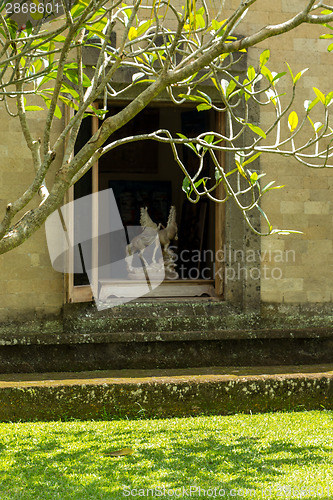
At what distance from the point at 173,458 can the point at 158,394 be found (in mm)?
1250

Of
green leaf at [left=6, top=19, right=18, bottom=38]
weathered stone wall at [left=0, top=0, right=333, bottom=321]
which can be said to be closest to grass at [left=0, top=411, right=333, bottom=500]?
weathered stone wall at [left=0, top=0, right=333, bottom=321]

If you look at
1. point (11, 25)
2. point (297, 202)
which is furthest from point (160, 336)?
point (11, 25)

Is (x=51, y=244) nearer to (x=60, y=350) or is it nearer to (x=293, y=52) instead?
(x=60, y=350)

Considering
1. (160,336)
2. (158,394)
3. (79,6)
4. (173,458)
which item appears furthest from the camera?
(160,336)

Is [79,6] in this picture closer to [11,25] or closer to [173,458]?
[11,25]

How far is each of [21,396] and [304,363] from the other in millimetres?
2855

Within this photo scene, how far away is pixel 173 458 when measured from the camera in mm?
4074

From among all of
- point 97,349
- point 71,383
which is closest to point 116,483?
point 71,383

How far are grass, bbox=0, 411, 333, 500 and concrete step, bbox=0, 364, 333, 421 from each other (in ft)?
0.45

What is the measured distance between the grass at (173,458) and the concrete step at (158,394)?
0.45ft

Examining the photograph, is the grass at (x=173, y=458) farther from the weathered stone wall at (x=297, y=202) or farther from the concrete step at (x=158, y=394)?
the weathered stone wall at (x=297, y=202)

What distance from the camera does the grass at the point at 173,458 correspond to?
3.53 metres

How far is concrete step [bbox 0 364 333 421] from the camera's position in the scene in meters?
5.20

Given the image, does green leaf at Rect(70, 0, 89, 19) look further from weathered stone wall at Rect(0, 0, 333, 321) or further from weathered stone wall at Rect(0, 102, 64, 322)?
weathered stone wall at Rect(0, 0, 333, 321)
